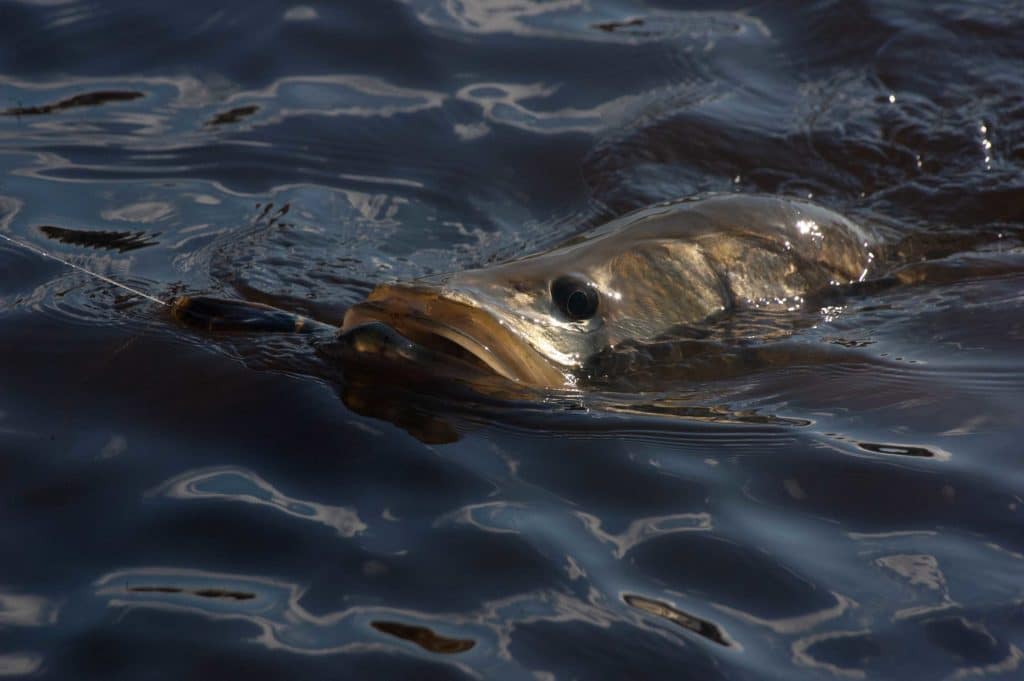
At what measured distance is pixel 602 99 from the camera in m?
6.79

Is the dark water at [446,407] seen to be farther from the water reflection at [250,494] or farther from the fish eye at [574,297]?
the fish eye at [574,297]

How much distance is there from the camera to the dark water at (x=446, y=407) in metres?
2.77

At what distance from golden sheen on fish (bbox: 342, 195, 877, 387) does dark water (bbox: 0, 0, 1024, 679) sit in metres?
0.17

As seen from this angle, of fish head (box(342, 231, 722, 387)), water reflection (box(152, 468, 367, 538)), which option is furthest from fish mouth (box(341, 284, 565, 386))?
water reflection (box(152, 468, 367, 538))

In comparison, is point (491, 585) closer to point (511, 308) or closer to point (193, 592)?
point (193, 592)

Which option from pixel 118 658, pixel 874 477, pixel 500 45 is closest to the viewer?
pixel 118 658

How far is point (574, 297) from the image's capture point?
13.0 ft

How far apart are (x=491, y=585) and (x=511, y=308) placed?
104 centimetres

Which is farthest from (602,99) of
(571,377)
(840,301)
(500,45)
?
(571,377)

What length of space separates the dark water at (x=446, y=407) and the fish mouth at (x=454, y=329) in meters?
0.13

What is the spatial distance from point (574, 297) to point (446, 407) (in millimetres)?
564

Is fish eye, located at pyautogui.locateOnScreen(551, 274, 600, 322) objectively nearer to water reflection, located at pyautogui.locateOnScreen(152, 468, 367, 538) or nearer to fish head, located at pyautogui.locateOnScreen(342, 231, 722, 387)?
fish head, located at pyautogui.locateOnScreen(342, 231, 722, 387)

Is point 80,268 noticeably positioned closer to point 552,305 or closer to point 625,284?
point 552,305

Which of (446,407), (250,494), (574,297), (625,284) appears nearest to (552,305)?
(574,297)
